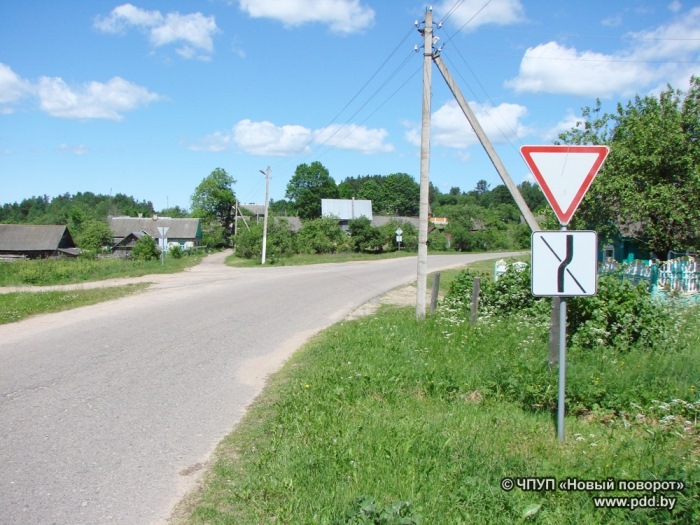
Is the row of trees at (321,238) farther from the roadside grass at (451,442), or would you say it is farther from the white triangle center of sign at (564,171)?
the white triangle center of sign at (564,171)

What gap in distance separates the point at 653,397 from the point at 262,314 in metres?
10.0

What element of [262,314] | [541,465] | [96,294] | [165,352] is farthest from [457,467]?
[96,294]

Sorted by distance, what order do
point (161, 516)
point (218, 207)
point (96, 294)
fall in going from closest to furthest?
point (161, 516)
point (96, 294)
point (218, 207)

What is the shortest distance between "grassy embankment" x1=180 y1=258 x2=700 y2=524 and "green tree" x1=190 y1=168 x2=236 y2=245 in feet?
293

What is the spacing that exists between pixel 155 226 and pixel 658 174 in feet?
274

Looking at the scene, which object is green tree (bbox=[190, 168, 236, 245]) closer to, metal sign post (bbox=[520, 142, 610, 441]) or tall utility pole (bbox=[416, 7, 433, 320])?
tall utility pole (bbox=[416, 7, 433, 320])

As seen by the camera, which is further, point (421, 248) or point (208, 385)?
point (421, 248)

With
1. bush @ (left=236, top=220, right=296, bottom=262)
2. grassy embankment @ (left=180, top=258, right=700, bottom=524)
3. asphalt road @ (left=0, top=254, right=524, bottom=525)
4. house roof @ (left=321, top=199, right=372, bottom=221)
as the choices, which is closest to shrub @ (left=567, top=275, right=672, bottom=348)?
grassy embankment @ (left=180, top=258, right=700, bottom=524)

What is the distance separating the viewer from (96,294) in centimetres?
1781

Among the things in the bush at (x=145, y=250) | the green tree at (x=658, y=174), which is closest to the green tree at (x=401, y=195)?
the bush at (x=145, y=250)

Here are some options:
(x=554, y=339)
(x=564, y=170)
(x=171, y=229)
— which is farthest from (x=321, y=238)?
(x=564, y=170)

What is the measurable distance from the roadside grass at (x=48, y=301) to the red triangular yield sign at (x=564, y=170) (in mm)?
12225

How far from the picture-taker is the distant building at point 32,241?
6744 cm

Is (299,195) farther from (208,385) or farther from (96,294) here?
(208,385)
